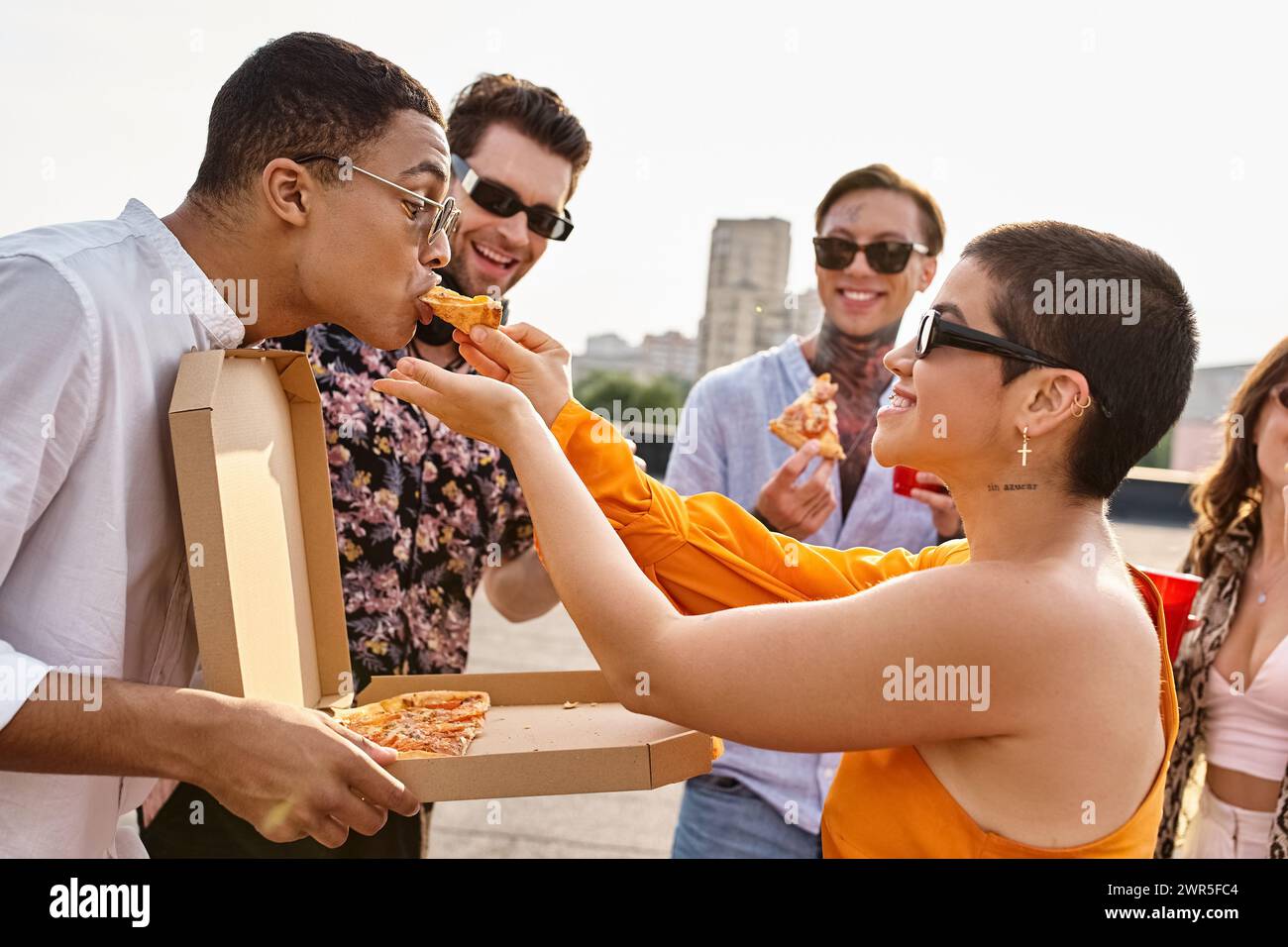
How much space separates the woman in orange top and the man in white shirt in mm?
444

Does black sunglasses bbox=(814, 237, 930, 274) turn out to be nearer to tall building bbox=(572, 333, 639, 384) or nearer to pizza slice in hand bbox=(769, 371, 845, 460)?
pizza slice in hand bbox=(769, 371, 845, 460)

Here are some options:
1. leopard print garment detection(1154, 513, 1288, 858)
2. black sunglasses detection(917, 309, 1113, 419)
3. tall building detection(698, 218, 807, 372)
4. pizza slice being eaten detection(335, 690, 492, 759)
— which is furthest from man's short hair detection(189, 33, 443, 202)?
tall building detection(698, 218, 807, 372)

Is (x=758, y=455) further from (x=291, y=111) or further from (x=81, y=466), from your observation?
(x=81, y=466)

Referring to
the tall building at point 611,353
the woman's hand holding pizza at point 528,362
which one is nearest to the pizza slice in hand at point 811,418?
the woman's hand holding pizza at point 528,362

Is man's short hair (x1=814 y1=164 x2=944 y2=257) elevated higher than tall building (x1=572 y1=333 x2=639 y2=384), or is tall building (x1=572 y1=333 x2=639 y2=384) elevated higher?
tall building (x1=572 y1=333 x2=639 y2=384)

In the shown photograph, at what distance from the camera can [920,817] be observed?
2207mm

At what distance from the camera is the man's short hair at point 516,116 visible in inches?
162

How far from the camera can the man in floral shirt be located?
11.6ft

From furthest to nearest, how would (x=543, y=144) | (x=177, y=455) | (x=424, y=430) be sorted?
(x=543, y=144), (x=424, y=430), (x=177, y=455)

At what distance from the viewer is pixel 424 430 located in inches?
151

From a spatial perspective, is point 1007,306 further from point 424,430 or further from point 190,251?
point 424,430

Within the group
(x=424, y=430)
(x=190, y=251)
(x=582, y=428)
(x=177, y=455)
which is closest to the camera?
(x=177, y=455)

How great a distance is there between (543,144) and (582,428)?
1940mm

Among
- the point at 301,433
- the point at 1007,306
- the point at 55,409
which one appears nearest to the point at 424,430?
the point at 301,433
